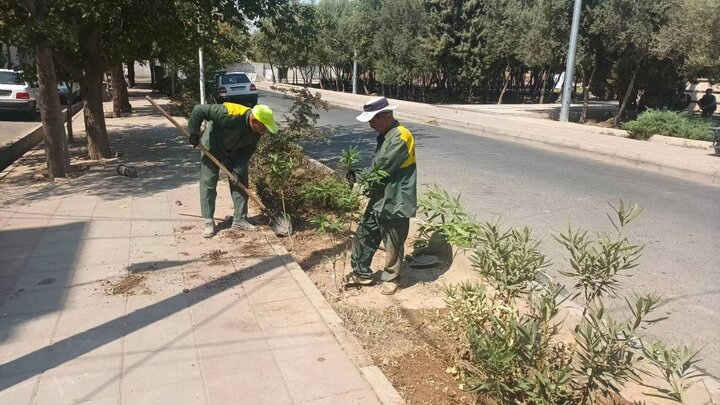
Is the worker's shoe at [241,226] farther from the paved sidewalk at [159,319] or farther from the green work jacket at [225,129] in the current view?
the green work jacket at [225,129]

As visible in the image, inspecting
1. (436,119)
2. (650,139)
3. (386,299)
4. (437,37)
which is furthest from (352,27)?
(386,299)

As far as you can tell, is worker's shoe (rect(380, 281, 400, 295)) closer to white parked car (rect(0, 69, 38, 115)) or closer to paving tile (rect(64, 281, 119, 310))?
paving tile (rect(64, 281, 119, 310))

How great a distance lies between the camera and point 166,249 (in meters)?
5.16

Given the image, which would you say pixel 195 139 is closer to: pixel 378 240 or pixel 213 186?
pixel 213 186

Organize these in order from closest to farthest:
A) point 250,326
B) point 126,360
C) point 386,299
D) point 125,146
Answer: point 126,360 → point 250,326 → point 386,299 → point 125,146

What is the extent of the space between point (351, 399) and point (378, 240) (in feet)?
6.02

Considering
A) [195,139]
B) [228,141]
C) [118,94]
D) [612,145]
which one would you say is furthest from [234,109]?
[118,94]

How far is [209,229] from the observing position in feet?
18.3

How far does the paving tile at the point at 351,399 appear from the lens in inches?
112

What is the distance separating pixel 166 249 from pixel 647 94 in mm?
21413

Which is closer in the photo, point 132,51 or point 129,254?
point 129,254

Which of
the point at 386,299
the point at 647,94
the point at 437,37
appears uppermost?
the point at 437,37

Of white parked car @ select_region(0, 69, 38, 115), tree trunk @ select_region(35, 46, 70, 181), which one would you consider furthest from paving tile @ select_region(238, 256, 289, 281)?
white parked car @ select_region(0, 69, 38, 115)

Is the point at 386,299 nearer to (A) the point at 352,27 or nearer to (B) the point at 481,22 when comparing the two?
(B) the point at 481,22
